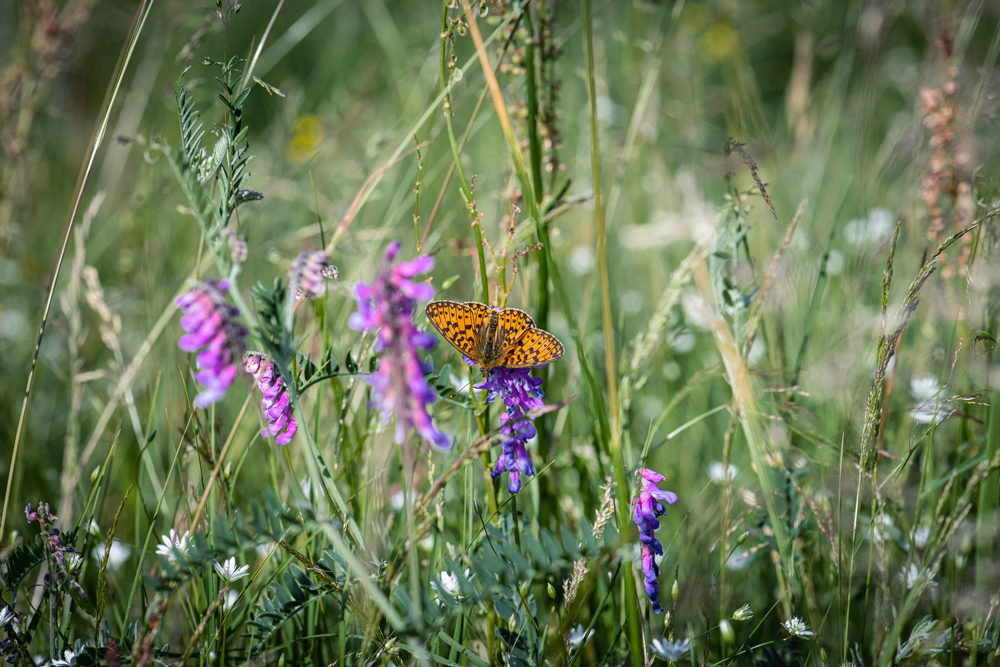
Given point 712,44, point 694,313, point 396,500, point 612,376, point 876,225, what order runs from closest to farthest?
1. point 612,376
2. point 396,500
3. point 694,313
4. point 876,225
5. point 712,44

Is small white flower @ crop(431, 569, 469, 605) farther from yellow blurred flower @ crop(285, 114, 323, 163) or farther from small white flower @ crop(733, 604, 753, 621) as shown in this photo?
yellow blurred flower @ crop(285, 114, 323, 163)

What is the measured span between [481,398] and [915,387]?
1.25 meters

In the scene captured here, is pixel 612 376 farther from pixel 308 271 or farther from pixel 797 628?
pixel 797 628

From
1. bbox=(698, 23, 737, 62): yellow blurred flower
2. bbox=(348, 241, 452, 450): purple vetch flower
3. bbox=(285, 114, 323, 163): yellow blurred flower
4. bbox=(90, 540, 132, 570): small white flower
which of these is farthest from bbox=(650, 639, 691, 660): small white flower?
bbox=(698, 23, 737, 62): yellow blurred flower

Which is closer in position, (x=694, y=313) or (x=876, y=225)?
(x=694, y=313)

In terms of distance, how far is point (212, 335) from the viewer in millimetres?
705

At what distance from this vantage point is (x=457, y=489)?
159 centimetres

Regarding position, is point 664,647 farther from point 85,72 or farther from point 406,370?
point 85,72

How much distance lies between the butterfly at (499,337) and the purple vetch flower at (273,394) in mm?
246

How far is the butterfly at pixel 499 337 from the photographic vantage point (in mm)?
972

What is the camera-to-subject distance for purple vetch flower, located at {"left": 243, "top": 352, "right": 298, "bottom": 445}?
2.93ft

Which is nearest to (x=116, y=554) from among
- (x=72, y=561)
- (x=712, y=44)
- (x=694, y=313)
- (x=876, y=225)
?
(x=72, y=561)

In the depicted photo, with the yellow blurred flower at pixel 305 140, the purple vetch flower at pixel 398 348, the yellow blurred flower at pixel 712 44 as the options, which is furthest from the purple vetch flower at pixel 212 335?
the yellow blurred flower at pixel 712 44

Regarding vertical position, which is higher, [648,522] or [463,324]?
[463,324]
